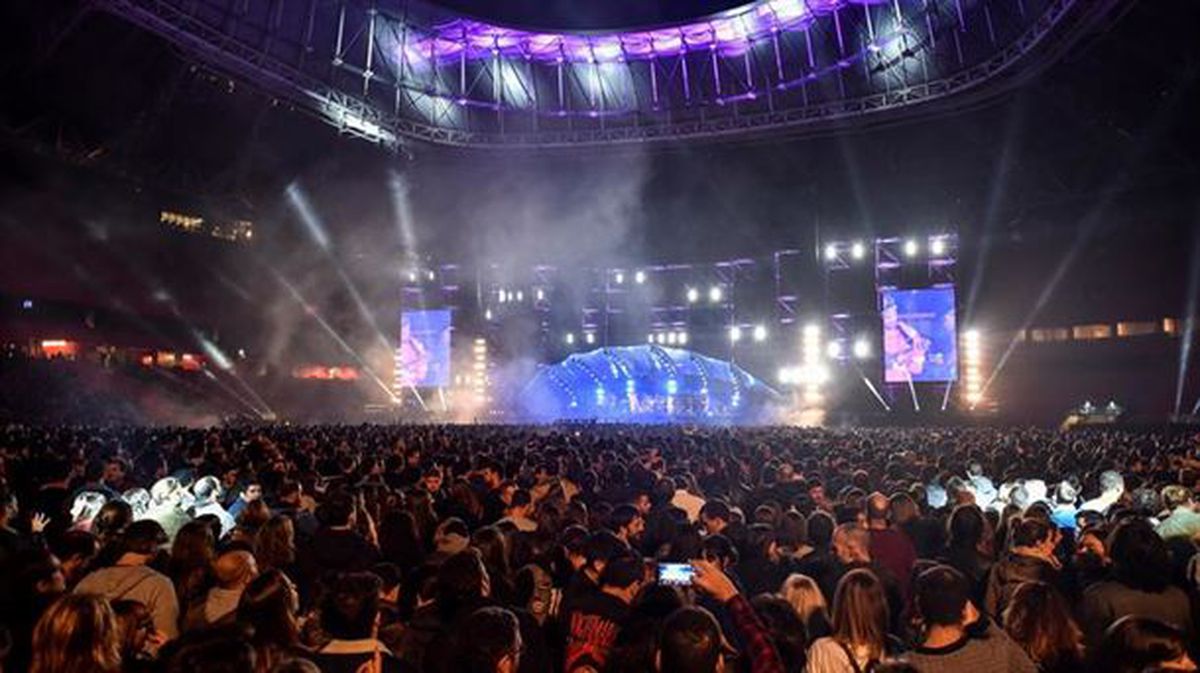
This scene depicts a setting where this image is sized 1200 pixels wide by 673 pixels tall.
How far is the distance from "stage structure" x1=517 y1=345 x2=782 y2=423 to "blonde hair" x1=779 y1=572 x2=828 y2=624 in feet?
109

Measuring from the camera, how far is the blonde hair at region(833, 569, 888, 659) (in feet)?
12.8

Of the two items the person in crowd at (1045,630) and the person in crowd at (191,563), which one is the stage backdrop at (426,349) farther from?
the person in crowd at (1045,630)

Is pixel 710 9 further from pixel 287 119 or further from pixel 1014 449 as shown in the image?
pixel 1014 449

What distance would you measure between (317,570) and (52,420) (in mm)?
30676

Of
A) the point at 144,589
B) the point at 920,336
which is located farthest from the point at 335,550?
the point at 920,336

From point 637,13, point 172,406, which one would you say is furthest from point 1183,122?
point 172,406

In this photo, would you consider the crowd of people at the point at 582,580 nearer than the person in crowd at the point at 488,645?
No

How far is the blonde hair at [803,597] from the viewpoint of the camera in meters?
4.73

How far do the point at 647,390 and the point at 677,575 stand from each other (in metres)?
34.9

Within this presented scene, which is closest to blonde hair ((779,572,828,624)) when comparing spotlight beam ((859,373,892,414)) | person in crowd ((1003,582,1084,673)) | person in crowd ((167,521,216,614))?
person in crowd ((1003,582,1084,673))

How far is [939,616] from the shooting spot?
3.64 metres

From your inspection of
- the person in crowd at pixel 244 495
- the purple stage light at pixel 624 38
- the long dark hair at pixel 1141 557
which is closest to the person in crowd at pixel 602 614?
the long dark hair at pixel 1141 557

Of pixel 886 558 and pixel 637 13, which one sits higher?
pixel 637 13

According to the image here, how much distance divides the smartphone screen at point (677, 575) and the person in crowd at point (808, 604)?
53 centimetres
